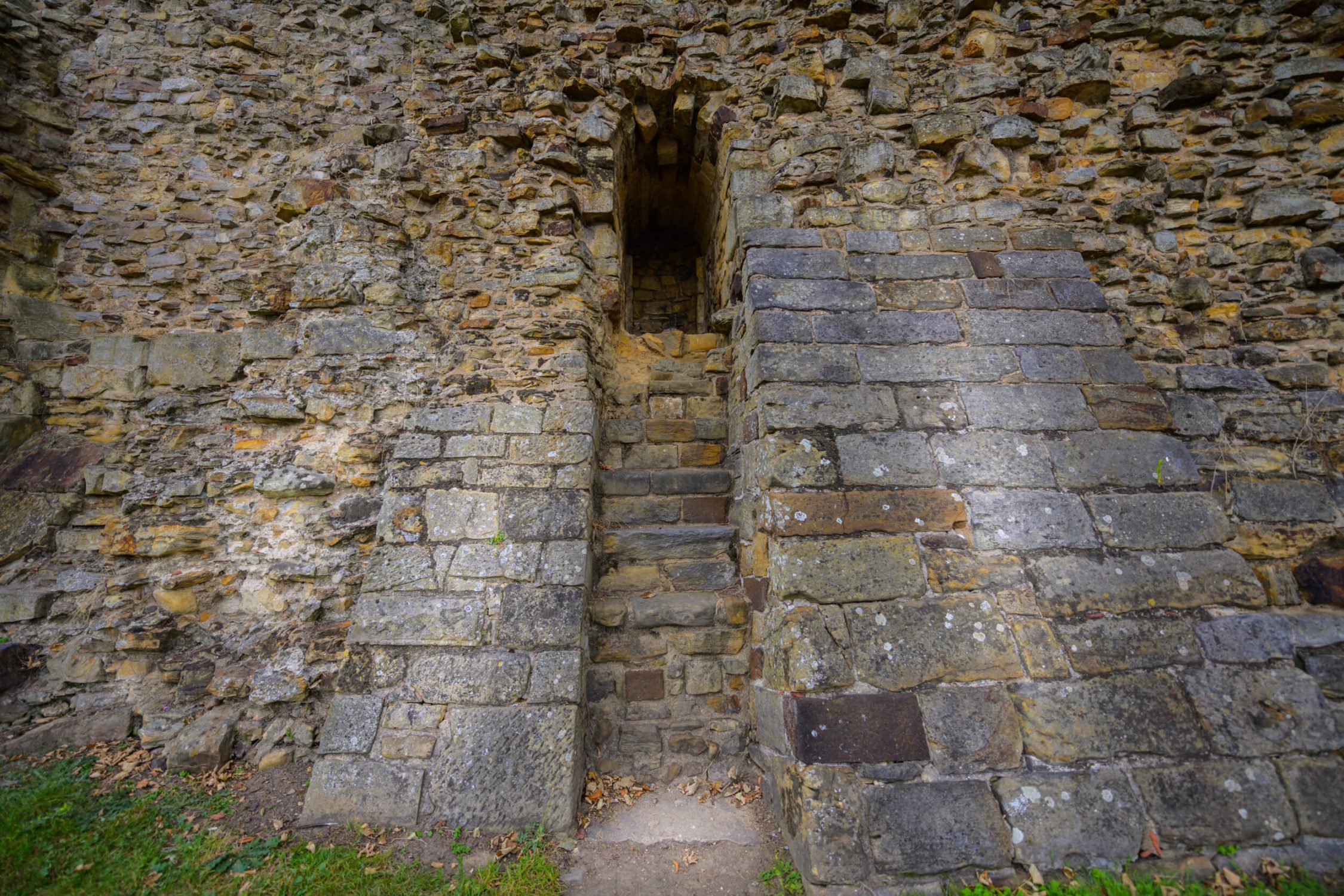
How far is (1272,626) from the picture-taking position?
6.84 feet

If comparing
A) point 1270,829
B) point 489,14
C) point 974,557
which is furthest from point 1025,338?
point 489,14

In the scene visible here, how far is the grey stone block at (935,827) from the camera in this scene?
5.76 feet

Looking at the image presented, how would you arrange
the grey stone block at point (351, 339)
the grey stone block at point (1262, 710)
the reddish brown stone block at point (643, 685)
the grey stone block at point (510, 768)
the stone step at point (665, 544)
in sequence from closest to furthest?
1. the grey stone block at point (1262, 710)
2. the grey stone block at point (510, 768)
3. the reddish brown stone block at point (643, 685)
4. the stone step at point (665, 544)
5. the grey stone block at point (351, 339)

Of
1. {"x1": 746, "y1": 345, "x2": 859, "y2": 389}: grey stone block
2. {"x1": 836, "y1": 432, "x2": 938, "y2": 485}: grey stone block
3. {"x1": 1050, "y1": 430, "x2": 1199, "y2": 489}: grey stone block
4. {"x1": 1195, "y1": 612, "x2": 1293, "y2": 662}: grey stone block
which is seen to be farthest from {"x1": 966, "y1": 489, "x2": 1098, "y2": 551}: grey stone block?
{"x1": 746, "y1": 345, "x2": 859, "y2": 389}: grey stone block

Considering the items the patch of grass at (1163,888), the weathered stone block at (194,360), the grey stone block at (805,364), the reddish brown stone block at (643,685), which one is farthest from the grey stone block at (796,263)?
the weathered stone block at (194,360)

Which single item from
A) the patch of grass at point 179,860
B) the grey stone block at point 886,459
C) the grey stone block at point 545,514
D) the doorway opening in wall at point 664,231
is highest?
Result: the doorway opening in wall at point 664,231

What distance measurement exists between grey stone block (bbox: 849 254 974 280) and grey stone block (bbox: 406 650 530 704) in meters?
2.71

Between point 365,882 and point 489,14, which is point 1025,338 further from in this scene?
point 489,14

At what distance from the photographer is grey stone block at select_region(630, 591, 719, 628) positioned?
8.70 feet

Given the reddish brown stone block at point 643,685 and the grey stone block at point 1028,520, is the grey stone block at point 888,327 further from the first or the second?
the reddish brown stone block at point 643,685

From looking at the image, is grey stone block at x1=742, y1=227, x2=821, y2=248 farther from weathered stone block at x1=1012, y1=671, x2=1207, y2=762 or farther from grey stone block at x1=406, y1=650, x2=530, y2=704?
grey stone block at x1=406, y1=650, x2=530, y2=704

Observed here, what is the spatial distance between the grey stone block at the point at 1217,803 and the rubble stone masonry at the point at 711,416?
0.04 ft

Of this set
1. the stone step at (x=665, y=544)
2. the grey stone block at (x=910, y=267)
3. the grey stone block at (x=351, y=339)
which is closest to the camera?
the grey stone block at (x=910, y=267)

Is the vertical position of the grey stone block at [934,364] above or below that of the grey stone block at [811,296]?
below
